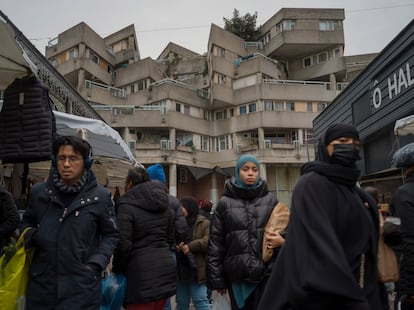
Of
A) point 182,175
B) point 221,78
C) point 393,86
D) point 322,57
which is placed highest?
point 322,57

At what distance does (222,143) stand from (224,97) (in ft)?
14.2

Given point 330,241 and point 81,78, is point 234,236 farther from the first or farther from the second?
point 81,78

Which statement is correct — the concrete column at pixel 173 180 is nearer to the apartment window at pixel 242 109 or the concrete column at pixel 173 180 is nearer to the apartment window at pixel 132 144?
the apartment window at pixel 132 144

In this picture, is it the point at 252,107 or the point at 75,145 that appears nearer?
the point at 75,145

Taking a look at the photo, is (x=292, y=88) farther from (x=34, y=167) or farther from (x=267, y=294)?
(x=267, y=294)

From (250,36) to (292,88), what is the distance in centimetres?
1126

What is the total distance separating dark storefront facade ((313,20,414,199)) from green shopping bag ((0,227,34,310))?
6.92 metres

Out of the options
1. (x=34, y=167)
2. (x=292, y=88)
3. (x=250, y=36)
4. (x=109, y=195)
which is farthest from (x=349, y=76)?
(x=109, y=195)

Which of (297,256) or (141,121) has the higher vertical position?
(141,121)

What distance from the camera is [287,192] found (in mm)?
32281

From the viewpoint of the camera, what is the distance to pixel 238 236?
2912 mm

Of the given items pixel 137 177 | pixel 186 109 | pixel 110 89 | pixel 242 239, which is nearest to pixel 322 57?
pixel 186 109

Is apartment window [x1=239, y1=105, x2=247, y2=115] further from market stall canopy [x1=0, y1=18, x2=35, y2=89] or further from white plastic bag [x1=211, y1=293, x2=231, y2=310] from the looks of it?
white plastic bag [x1=211, y1=293, x2=231, y2=310]

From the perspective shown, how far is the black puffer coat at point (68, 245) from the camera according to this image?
2277mm
